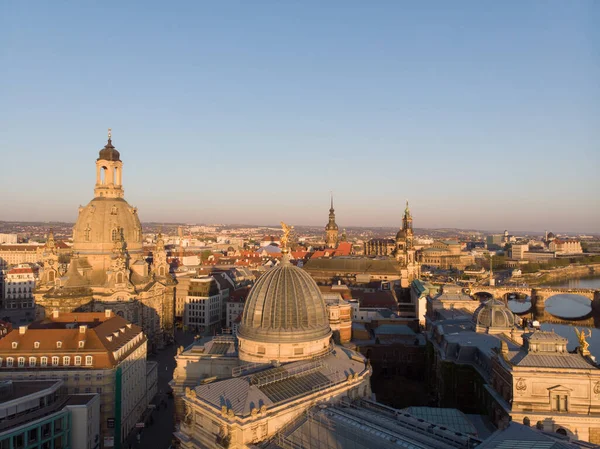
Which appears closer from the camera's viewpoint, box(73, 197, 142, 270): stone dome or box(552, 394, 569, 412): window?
box(552, 394, 569, 412): window

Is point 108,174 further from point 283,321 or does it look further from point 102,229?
point 283,321

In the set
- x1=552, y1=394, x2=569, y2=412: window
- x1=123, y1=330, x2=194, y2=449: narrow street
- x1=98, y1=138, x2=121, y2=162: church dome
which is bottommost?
x1=123, y1=330, x2=194, y2=449: narrow street

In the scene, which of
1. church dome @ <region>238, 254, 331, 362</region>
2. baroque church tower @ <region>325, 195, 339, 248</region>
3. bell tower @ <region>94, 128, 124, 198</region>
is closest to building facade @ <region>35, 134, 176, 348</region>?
bell tower @ <region>94, 128, 124, 198</region>

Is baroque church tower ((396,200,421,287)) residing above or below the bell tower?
below

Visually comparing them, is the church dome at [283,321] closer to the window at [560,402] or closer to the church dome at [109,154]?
the window at [560,402]

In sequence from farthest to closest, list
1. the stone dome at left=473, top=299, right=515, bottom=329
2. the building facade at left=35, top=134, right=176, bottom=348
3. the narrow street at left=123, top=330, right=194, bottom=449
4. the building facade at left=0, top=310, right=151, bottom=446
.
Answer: the building facade at left=35, top=134, right=176, bottom=348 < the stone dome at left=473, top=299, right=515, bottom=329 < the narrow street at left=123, top=330, right=194, bottom=449 < the building facade at left=0, top=310, right=151, bottom=446

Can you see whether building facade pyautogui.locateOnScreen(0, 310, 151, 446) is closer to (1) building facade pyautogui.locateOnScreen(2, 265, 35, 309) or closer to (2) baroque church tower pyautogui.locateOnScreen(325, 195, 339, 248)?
(1) building facade pyautogui.locateOnScreen(2, 265, 35, 309)

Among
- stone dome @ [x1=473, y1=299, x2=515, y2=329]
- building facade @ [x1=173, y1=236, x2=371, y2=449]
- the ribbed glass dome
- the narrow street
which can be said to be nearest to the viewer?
building facade @ [x1=173, y1=236, x2=371, y2=449]
